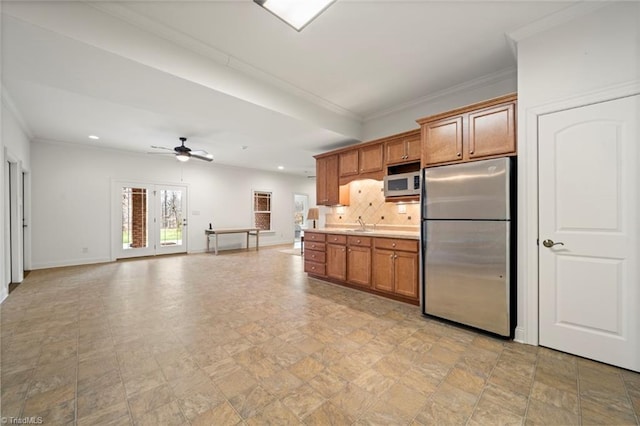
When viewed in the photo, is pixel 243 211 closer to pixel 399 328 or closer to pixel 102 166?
pixel 102 166

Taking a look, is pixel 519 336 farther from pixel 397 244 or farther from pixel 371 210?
pixel 371 210

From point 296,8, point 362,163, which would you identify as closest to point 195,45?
point 296,8

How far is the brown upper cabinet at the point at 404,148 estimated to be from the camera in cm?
375

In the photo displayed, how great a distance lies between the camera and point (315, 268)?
485 centimetres

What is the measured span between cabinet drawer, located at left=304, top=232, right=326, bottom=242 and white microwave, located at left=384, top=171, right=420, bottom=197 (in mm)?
1419

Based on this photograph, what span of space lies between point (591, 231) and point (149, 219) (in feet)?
28.6

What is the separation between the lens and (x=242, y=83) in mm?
3146

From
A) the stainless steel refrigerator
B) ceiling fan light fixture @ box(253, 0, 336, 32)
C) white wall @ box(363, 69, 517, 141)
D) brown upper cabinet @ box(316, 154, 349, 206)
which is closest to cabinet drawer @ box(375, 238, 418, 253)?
the stainless steel refrigerator

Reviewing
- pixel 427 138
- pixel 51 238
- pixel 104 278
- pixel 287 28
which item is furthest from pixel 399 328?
pixel 51 238

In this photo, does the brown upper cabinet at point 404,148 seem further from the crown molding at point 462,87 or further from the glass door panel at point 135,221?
the glass door panel at point 135,221

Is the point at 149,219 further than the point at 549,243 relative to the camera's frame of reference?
Yes

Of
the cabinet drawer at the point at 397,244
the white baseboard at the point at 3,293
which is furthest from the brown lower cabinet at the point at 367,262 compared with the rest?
the white baseboard at the point at 3,293

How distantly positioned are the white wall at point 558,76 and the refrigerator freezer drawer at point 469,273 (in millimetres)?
175

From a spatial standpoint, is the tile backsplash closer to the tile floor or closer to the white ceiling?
the white ceiling
